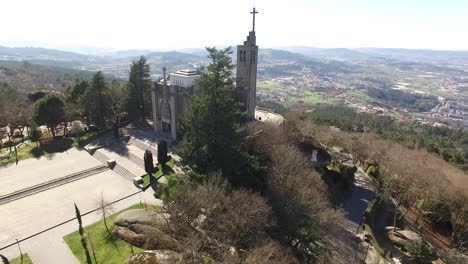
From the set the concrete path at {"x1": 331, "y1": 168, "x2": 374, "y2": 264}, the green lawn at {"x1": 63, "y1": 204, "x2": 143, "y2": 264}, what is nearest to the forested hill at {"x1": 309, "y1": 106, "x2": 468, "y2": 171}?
the concrete path at {"x1": 331, "y1": 168, "x2": 374, "y2": 264}

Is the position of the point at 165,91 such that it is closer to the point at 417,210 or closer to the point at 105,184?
the point at 105,184

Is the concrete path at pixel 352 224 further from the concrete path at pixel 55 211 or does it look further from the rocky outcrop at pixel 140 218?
the concrete path at pixel 55 211

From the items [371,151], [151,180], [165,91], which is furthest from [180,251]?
[371,151]

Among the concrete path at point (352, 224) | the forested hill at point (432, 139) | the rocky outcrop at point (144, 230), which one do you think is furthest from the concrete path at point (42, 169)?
the forested hill at point (432, 139)

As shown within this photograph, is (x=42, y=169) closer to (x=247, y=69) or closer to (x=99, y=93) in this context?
(x=99, y=93)

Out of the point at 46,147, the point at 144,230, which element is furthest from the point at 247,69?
the point at 46,147

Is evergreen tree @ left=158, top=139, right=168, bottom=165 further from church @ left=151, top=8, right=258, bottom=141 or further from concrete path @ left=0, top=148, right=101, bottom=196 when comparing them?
concrete path @ left=0, top=148, right=101, bottom=196
